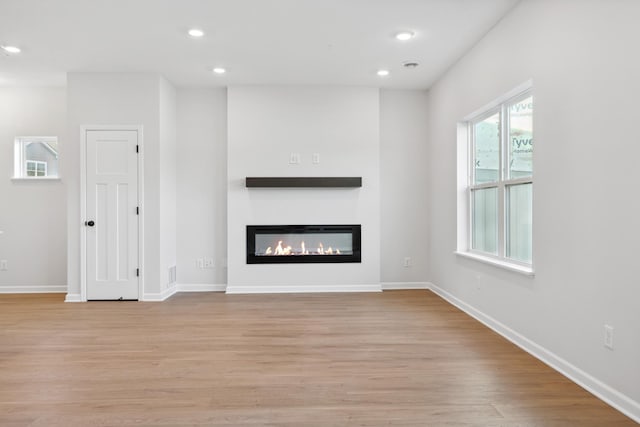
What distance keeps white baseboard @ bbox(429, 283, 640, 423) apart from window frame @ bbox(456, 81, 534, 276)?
52 centimetres

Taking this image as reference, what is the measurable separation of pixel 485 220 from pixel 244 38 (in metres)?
2.92

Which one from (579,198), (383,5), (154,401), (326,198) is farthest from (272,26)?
(154,401)

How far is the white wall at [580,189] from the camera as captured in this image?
2.11 metres

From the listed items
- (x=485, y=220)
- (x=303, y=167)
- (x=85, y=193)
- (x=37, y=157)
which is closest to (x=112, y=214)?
(x=85, y=193)

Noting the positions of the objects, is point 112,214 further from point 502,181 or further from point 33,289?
point 502,181

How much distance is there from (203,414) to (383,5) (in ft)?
10.1

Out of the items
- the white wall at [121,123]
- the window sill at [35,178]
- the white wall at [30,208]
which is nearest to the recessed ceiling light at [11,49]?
the white wall at [121,123]

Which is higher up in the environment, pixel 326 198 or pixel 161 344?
pixel 326 198

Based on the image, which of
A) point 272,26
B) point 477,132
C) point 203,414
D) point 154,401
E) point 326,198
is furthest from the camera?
point 326,198

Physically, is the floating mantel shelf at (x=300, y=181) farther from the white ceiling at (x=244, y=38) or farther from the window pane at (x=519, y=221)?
the window pane at (x=519, y=221)

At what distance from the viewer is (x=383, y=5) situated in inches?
126

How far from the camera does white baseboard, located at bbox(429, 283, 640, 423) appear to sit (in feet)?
6.89

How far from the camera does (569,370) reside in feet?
8.40

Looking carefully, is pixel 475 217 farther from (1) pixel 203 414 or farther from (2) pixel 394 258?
(1) pixel 203 414
